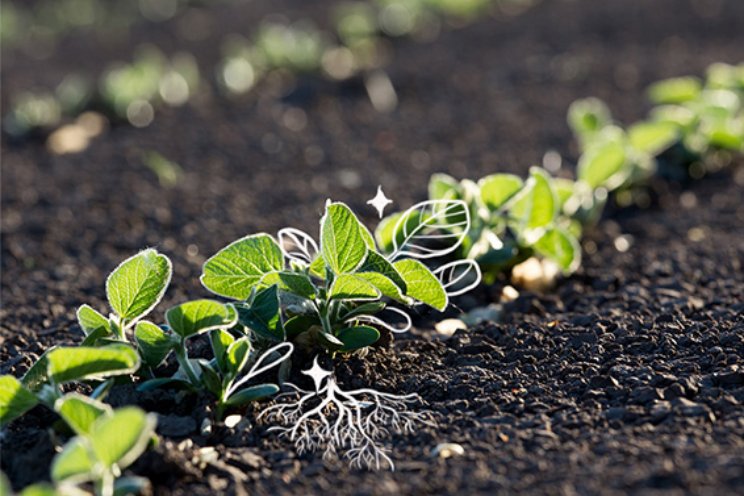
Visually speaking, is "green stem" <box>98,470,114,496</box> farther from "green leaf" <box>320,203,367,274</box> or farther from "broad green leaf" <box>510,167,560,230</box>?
"broad green leaf" <box>510,167,560,230</box>

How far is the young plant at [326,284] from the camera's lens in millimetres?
1999

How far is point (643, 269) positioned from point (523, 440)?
117cm

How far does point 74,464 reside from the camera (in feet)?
5.14

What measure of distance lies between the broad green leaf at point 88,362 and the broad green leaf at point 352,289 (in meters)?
0.41

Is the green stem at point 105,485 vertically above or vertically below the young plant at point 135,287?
below

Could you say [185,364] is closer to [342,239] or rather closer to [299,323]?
[299,323]

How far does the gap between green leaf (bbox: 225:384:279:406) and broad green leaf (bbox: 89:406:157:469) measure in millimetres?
351

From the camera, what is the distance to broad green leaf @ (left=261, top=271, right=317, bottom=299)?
6.69ft

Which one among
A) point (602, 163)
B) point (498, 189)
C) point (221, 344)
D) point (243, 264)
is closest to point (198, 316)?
point (221, 344)

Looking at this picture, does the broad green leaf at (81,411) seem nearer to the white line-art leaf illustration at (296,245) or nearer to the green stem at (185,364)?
the green stem at (185,364)

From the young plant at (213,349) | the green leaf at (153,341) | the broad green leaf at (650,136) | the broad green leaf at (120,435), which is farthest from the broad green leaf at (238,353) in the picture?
the broad green leaf at (650,136)

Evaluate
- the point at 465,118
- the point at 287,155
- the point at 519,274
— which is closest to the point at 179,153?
the point at 287,155

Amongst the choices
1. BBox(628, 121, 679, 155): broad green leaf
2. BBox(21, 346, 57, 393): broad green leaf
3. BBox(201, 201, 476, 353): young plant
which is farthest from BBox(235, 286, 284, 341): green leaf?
BBox(628, 121, 679, 155): broad green leaf

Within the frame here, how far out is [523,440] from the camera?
6.07 ft
